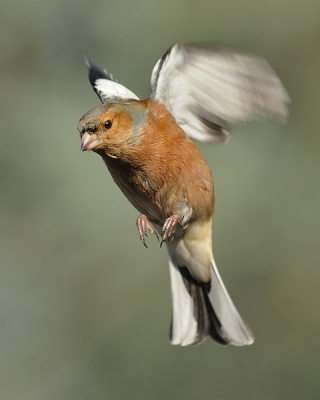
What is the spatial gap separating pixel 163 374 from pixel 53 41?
3.78m

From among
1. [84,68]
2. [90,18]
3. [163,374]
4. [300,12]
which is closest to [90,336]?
→ [163,374]

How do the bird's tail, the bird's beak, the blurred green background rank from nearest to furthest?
the bird's beak < the bird's tail < the blurred green background

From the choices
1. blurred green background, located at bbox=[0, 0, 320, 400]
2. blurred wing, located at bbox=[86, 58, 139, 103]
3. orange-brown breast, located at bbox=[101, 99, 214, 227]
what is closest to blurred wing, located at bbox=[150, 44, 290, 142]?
orange-brown breast, located at bbox=[101, 99, 214, 227]

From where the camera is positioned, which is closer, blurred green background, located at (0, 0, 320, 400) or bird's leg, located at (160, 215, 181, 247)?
bird's leg, located at (160, 215, 181, 247)

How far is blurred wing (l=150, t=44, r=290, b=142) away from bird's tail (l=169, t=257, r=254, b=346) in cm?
124

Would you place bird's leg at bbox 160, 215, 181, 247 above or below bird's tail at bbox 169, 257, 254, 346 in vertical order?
above

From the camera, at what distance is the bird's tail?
5242 mm

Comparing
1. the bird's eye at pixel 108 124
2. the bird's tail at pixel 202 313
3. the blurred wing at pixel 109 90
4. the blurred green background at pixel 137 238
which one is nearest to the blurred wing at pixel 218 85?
the blurred wing at pixel 109 90

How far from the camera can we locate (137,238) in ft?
23.1

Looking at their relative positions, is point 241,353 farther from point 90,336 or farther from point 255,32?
point 255,32

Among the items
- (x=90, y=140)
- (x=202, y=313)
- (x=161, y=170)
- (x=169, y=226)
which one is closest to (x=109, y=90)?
(x=161, y=170)

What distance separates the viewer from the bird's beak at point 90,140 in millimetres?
3857

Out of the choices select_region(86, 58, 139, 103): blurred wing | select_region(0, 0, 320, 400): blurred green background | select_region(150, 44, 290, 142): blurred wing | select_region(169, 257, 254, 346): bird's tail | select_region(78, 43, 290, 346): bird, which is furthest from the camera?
select_region(0, 0, 320, 400): blurred green background

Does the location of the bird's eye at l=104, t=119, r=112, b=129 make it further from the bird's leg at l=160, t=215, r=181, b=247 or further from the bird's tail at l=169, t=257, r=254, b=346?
the bird's tail at l=169, t=257, r=254, b=346
